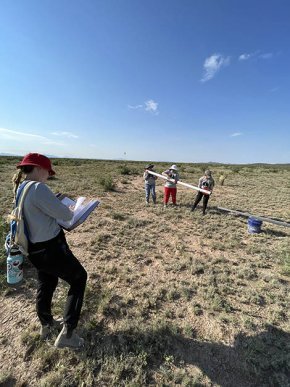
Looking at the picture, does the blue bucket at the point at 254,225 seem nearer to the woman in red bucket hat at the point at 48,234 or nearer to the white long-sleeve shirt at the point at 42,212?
the woman in red bucket hat at the point at 48,234

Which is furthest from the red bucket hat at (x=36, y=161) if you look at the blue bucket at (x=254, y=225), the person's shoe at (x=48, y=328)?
the blue bucket at (x=254, y=225)

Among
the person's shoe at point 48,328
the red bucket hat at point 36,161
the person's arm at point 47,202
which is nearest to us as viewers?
the person's arm at point 47,202

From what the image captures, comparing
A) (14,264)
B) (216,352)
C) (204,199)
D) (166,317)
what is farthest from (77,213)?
(204,199)

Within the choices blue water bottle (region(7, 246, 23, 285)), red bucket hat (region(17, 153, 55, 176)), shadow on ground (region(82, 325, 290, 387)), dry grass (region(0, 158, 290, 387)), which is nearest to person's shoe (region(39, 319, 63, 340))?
dry grass (region(0, 158, 290, 387))

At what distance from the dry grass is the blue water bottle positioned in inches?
29.3

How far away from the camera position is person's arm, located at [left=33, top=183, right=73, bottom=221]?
213cm

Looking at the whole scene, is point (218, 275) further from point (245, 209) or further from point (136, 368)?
point (245, 209)

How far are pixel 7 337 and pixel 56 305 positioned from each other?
670 mm

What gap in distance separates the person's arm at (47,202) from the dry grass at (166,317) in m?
1.69

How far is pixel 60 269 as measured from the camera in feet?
7.72

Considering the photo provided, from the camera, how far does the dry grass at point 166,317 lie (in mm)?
2537

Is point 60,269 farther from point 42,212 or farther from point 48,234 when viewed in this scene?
point 42,212

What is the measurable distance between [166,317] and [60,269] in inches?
74.4

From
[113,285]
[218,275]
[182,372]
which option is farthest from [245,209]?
[182,372]
